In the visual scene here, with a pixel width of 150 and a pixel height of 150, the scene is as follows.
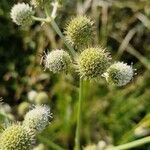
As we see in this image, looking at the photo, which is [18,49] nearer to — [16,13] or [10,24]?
[10,24]

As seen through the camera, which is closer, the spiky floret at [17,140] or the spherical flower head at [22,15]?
the spiky floret at [17,140]

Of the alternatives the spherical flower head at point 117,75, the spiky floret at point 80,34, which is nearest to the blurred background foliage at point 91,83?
the spherical flower head at point 117,75

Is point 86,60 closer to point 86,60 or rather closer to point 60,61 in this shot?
point 86,60

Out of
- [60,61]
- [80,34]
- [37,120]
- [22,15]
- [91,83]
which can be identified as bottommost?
[37,120]

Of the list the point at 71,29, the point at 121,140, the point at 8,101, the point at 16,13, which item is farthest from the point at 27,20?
the point at 8,101

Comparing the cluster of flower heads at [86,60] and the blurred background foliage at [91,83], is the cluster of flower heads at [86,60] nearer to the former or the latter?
the cluster of flower heads at [86,60]

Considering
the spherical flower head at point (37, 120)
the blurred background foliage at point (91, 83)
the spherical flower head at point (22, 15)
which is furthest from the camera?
the blurred background foliage at point (91, 83)

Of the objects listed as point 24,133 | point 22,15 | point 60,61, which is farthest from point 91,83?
point 24,133

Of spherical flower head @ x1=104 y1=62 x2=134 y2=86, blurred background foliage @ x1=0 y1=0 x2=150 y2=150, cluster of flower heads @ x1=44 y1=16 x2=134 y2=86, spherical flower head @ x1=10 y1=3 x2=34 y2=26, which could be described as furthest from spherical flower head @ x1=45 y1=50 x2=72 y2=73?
blurred background foliage @ x1=0 y1=0 x2=150 y2=150
